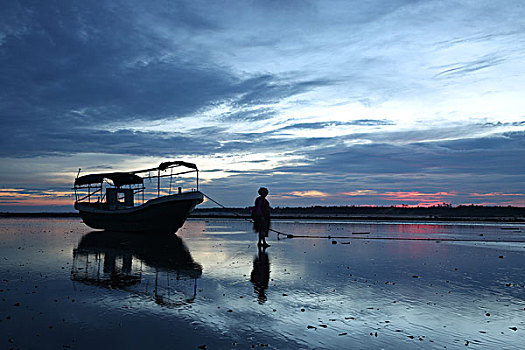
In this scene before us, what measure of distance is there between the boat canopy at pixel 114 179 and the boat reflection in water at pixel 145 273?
58.5 ft

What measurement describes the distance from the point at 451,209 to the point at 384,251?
359 feet

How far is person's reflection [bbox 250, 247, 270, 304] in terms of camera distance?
363 inches

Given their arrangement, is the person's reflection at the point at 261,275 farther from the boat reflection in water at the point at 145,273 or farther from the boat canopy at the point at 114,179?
the boat canopy at the point at 114,179

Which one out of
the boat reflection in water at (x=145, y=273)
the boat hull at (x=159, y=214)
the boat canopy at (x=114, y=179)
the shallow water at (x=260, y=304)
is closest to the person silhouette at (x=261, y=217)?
the boat reflection in water at (x=145, y=273)

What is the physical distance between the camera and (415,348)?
5699 mm

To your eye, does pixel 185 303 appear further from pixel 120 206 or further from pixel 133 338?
pixel 120 206

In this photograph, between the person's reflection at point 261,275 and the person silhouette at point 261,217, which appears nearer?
the person's reflection at point 261,275

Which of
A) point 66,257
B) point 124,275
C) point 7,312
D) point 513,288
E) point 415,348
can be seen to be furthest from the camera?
point 66,257

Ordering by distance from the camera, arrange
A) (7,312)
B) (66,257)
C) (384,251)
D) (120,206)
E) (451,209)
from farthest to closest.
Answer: (451,209) < (120,206) < (384,251) < (66,257) < (7,312)

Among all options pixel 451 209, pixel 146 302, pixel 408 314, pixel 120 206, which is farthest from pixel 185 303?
pixel 451 209

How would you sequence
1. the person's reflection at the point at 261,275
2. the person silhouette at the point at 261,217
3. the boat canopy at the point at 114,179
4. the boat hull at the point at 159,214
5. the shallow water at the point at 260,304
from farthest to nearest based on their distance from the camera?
the boat canopy at the point at 114,179
the boat hull at the point at 159,214
the person silhouette at the point at 261,217
the person's reflection at the point at 261,275
the shallow water at the point at 260,304

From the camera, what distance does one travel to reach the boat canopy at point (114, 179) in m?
34.8

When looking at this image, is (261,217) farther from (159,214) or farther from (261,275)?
(159,214)

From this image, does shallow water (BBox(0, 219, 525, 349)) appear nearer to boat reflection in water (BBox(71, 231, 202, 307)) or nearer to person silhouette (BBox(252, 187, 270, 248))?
boat reflection in water (BBox(71, 231, 202, 307))
